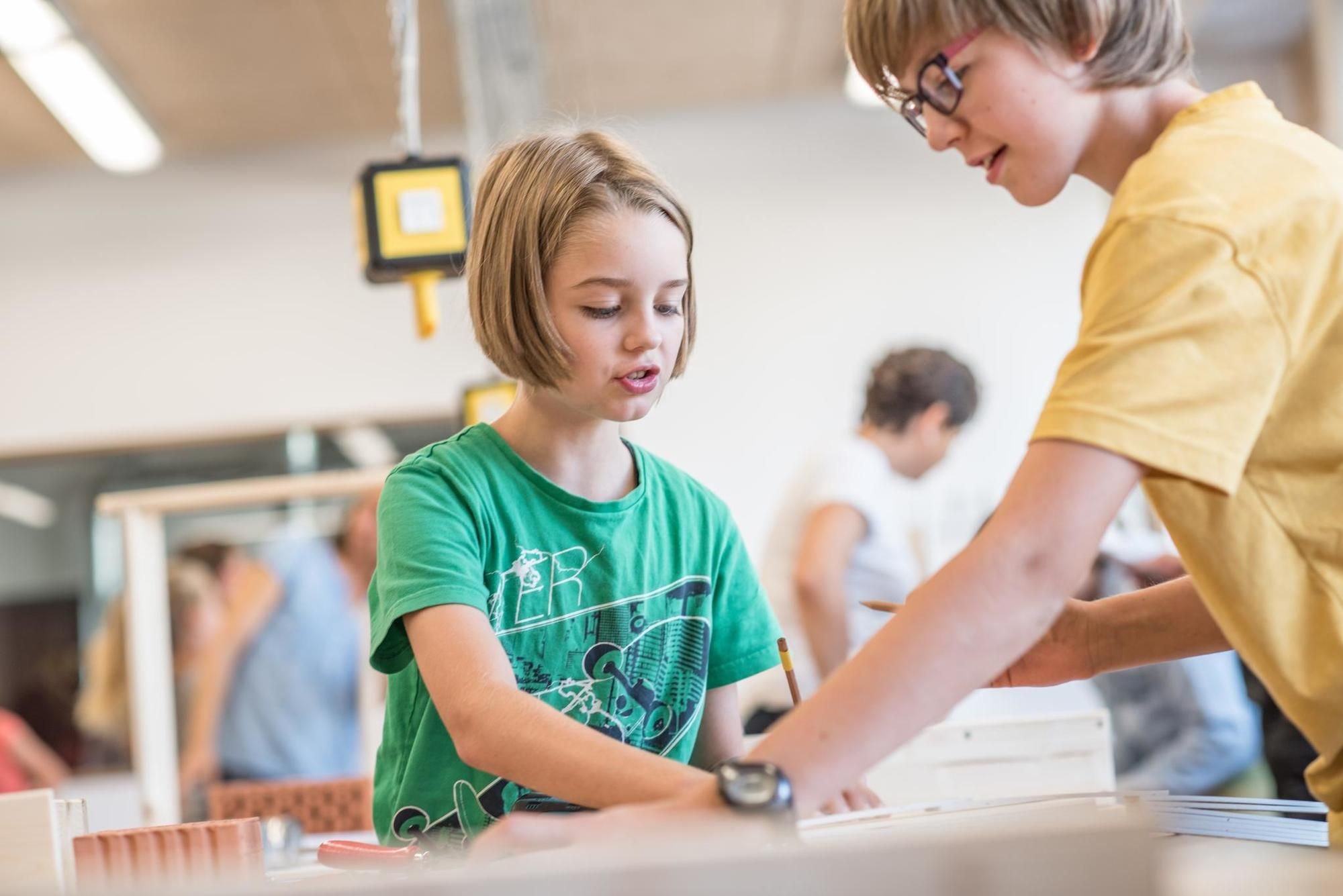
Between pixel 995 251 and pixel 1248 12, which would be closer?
pixel 1248 12

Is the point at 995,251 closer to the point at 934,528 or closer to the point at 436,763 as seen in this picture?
the point at 934,528

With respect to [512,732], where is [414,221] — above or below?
above

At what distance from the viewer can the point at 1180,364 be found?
0.80 meters

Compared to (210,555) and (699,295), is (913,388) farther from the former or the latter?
(210,555)

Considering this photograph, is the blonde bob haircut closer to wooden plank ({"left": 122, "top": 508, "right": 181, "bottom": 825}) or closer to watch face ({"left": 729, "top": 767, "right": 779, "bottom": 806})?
watch face ({"left": 729, "top": 767, "right": 779, "bottom": 806})

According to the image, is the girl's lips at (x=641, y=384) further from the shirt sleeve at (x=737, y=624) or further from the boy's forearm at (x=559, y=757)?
the boy's forearm at (x=559, y=757)

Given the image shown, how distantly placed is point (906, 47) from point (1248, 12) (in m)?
4.58

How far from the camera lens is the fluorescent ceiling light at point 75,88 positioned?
165 inches

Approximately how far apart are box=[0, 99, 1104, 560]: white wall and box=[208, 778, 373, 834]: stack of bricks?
8.96 ft

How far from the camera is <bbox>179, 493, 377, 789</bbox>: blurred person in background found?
441 centimetres

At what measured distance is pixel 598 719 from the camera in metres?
1.17

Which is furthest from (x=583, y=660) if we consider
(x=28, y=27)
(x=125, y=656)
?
(x=125, y=656)

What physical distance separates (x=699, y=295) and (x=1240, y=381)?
4.47m

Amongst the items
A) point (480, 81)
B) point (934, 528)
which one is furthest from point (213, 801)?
point (934, 528)
